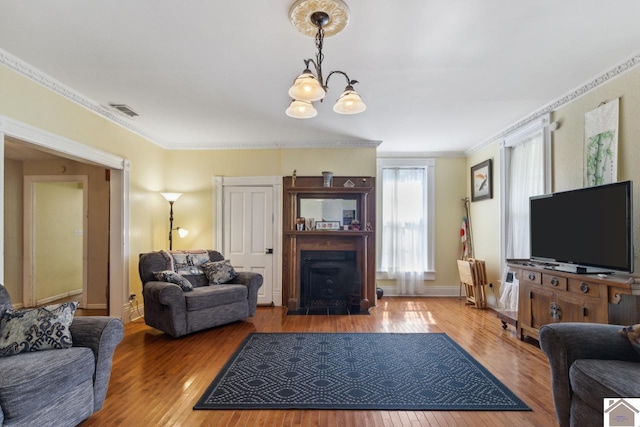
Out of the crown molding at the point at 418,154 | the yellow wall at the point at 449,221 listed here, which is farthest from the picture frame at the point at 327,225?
the yellow wall at the point at 449,221

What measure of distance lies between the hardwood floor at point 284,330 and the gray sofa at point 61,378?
0.74 feet

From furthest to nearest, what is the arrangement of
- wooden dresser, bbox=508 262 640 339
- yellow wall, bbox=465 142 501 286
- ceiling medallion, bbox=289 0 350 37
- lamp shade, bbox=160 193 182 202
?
lamp shade, bbox=160 193 182 202, yellow wall, bbox=465 142 501 286, wooden dresser, bbox=508 262 640 339, ceiling medallion, bbox=289 0 350 37

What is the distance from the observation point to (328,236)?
4.92 m

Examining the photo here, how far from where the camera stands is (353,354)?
123 inches

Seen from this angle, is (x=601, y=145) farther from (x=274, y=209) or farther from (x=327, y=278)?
(x=274, y=209)

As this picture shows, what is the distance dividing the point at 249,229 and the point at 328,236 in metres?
1.28

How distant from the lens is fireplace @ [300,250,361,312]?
498 cm

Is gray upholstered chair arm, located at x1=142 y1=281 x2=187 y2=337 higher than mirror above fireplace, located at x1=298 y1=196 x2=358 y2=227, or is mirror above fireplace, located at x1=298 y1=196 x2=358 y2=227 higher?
mirror above fireplace, located at x1=298 y1=196 x2=358 y2=227

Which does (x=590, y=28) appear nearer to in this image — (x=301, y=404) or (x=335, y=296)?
(x=301, y=404)

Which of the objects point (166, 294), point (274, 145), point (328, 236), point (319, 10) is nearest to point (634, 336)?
point (319, 10)

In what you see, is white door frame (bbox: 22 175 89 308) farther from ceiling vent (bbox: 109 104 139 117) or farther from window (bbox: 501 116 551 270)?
window (bbox: 501 116 551 270)

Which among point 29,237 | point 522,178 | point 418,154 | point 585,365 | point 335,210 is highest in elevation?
point 418,154

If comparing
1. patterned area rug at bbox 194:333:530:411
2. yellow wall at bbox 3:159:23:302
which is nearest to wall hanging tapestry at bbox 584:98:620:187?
patterned area rug at bbox 194:333:530:411

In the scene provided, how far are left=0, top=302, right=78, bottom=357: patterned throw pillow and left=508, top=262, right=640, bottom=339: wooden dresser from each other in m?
3.87
